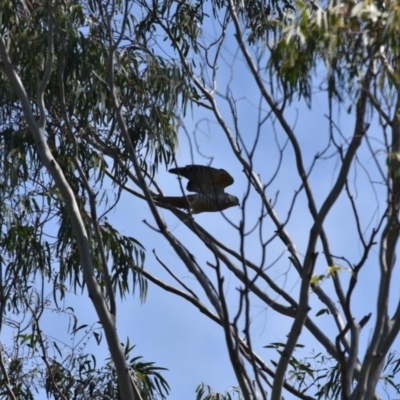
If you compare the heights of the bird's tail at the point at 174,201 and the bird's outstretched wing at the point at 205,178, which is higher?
the bird's outstretched wing at the point at 205,178

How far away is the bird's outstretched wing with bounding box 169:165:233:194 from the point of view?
6.37 metres

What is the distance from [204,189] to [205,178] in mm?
66

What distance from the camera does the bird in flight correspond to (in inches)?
250

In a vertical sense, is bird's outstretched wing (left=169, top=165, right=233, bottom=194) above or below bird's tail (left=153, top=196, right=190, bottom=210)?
above

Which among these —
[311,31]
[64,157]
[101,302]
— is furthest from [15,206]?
[311,31]

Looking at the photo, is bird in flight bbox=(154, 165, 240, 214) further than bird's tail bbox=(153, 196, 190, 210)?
No

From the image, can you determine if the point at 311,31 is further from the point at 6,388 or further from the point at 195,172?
the point at 6,388

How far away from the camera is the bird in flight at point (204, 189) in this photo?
20.8 ft

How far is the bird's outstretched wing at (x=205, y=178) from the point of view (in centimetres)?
637

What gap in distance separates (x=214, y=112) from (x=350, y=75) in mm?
2258

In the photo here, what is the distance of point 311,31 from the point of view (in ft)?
15.5

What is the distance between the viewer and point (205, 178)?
21.4ft

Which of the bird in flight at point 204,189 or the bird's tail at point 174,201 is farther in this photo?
the bird's tail at point 174,201

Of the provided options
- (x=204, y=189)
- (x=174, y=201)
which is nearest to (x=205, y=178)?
(x=204, y=189)
